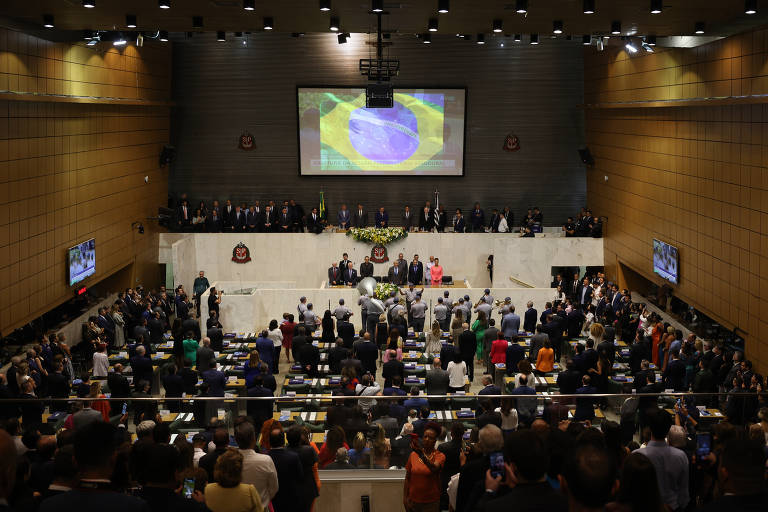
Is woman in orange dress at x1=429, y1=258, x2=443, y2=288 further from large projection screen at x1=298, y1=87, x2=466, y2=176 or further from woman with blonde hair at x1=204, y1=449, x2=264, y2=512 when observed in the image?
woman with blonde hair at x1=204, y1=449, x2=264, y2=512

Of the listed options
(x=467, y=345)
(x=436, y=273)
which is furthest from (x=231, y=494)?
(x=436, y=273)

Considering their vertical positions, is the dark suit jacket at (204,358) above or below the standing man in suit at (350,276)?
below

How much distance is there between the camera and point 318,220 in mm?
25656

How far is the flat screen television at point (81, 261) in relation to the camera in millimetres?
18781

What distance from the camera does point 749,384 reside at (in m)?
13.2

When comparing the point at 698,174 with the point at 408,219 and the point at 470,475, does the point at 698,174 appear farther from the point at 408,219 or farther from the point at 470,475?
the point at 470,475

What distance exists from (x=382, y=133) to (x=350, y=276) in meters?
5.58

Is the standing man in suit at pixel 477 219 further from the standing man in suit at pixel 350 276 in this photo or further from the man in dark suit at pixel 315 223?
the standing man in suit at pixel 350 276

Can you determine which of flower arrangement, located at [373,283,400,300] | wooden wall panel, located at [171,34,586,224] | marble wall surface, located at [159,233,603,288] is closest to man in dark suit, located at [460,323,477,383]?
Answer: flower arrangement, located at [373,283,400,300]

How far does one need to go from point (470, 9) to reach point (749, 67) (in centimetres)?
533

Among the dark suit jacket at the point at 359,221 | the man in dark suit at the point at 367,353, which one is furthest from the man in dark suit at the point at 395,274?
the man in dark suit at the point at 367,353

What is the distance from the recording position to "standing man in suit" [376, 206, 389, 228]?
25984mm

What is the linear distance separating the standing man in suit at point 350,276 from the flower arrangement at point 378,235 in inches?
72.3

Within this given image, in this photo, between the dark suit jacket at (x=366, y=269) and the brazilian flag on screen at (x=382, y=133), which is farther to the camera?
the brazilian flag on screen at (x=382, y=133)
